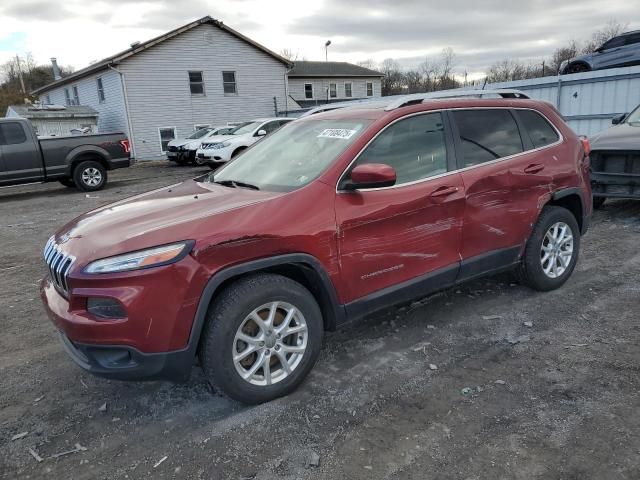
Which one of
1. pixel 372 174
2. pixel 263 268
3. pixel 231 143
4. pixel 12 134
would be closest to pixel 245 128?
pixel 231 143

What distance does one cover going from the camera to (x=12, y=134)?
475 inches

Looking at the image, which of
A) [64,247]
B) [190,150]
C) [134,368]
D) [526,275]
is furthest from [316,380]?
[190,150]

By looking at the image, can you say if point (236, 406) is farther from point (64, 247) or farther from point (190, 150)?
point (190, 150)

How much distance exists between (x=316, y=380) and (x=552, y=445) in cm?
145

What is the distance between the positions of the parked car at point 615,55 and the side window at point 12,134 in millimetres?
14966

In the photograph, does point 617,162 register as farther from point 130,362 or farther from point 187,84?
point 187,84

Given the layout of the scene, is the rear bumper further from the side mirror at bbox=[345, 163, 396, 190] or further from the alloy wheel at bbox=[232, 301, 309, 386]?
the side mirror at bbox=[345, 163, 396, 190]

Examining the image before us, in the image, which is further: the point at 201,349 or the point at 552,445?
the point at 201,349

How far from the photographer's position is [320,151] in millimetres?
3527

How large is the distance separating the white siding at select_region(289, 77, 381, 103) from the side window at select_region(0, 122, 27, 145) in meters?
29.6

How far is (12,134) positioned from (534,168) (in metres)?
12.4

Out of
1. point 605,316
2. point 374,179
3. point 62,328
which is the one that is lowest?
point 605,316

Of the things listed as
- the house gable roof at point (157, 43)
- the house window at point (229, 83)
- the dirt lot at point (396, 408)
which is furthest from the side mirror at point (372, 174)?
the house window at point (229, 83)

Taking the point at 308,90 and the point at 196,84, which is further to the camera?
the point at 308,90
